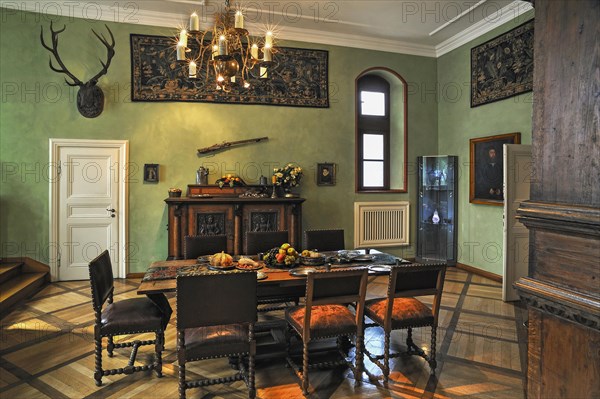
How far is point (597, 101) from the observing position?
69 centimetres

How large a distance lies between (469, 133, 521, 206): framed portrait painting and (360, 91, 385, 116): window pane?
168 cm

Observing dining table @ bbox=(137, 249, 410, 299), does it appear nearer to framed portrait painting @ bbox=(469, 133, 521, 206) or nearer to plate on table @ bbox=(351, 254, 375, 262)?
plate on table @ bbox=(351, 254, 375, 262)

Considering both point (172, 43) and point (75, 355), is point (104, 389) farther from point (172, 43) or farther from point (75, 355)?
point (172, 43)

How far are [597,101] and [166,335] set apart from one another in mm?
3783

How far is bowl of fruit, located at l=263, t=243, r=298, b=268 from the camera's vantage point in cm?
323

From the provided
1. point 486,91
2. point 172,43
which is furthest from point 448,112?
point 172,43

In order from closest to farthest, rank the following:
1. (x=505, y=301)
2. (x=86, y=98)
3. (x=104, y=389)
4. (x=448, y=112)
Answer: (x=104, y=389)
(x=505, y=301)
(x=86, y=98)
(x=448, y=112)

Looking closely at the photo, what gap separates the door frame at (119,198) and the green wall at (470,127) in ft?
17.1

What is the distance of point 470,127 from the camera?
6.25 m

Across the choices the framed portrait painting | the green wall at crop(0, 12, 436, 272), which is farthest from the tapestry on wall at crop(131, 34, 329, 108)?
the framed portrait painting

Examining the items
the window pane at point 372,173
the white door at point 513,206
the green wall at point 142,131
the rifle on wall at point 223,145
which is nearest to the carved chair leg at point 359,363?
the white door at point 513,206

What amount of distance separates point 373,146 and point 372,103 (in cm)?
77

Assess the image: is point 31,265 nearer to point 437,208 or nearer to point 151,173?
point 151,173

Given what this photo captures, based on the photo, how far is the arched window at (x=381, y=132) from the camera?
22.6 ft
